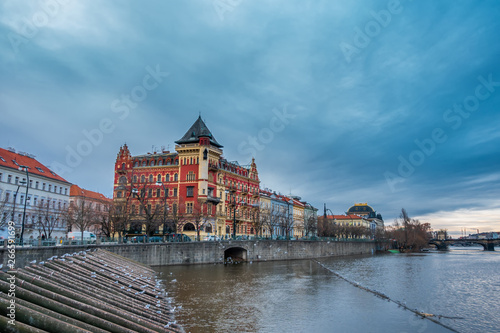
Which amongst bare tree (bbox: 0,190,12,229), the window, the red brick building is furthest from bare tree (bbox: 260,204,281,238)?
bare tree (bbox: 0,190,12,229)

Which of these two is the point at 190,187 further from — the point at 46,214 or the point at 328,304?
the point at 328,304

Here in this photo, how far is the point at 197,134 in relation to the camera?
90.9 m

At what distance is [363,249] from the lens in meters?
132

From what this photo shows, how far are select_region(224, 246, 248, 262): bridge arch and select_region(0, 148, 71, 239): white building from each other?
31842 millimetres

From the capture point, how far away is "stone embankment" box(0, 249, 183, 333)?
1070 centimetres

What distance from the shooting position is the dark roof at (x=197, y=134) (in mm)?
89387

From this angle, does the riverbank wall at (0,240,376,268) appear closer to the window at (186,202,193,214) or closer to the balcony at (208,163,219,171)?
the window at (186,202,193,214)

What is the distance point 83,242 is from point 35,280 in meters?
34.3

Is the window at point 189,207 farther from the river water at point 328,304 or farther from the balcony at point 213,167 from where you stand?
the river water at point 328,304

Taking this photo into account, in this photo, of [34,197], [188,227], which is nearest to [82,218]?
Result: [34,197]

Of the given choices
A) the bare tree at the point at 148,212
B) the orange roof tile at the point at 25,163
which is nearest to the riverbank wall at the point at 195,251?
the bare tree at the point at 148,212

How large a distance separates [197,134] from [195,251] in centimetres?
3379

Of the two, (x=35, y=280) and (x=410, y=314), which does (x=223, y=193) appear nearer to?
(x=410, y=314)

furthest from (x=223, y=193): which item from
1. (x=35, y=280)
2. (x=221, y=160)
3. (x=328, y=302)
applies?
(x=35, y=280)
